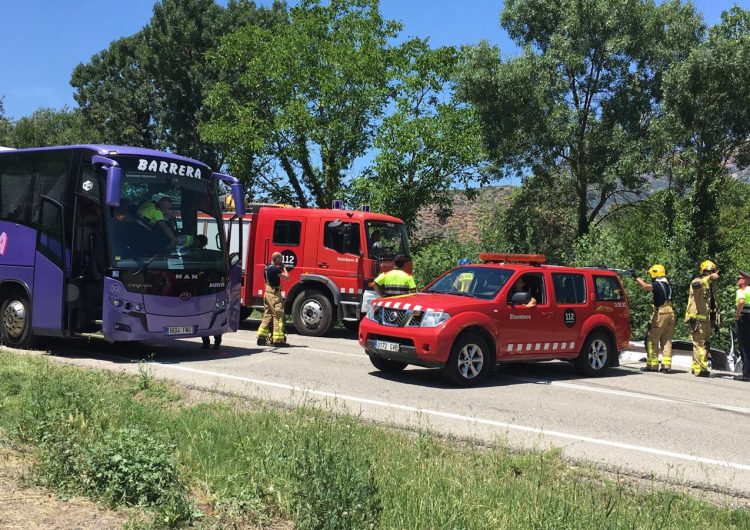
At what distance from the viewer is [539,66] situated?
21922 mm

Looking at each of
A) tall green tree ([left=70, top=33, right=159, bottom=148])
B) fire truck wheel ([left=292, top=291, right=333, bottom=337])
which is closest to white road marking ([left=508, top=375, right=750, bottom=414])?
fire truck wheel ([left=292, top=291, right=333, bottom=337])

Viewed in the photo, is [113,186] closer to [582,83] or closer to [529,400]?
[529,400]

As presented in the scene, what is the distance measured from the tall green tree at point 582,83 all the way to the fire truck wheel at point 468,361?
12823 mm

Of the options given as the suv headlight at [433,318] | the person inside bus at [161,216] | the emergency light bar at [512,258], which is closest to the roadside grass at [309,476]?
the suv headlight at [433,318]

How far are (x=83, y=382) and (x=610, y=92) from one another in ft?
61.4

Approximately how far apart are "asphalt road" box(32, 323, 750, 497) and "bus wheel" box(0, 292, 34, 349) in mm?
545

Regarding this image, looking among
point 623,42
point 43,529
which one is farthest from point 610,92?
point 43,529

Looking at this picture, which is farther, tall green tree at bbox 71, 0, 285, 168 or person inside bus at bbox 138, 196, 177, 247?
tall green tree at bbox 71, 0, 285, 168

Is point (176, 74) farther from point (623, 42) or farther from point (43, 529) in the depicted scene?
point (43, 529)

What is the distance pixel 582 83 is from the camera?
2275 centimetres

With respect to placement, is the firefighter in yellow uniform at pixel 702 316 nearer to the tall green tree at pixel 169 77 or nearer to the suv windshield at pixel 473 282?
the suv windshield at pixel 473 282

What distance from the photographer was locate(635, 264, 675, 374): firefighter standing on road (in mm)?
13562

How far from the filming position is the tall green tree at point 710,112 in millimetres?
18375

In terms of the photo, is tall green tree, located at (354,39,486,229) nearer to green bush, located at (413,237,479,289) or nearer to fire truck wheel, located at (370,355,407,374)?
green bush, located at (413,237,479,289)
